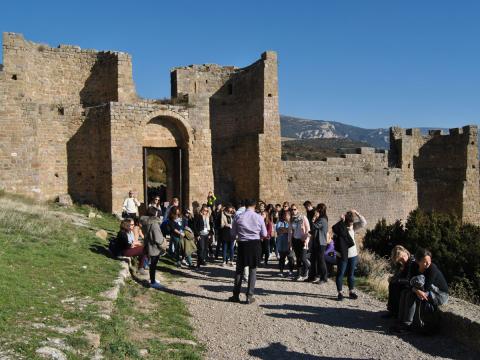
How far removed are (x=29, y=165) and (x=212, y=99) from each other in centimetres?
932

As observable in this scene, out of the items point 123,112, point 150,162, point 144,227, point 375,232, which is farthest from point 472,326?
point 150,162

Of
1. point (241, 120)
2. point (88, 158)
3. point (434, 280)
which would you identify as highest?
point (241, 120)

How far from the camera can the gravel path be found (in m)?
6.18

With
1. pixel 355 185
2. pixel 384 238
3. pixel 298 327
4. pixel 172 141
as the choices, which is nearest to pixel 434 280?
pixel 298 327

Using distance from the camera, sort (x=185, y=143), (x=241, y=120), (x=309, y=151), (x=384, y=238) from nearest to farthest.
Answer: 1. (x=384, y=238)
2. (x=185, y=143)
3. (x=241, y=120)
4. (x=309, y=151)

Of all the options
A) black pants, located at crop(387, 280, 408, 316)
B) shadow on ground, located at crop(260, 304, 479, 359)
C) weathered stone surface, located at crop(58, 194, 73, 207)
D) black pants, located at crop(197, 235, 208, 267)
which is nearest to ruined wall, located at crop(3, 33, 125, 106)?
weathered stone surface, located at crop(58, 194, 73, 207)

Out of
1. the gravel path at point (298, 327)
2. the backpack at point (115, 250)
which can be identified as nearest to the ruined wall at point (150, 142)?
the backpack at point (115, 250)

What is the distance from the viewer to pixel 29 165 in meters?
15.9

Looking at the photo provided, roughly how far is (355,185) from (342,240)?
14721 millimetres

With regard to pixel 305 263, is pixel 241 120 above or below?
above

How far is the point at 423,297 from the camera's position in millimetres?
6727

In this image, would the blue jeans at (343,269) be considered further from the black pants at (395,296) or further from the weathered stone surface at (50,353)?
the weathered stone surface at (50,353)

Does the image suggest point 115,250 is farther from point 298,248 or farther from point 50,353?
point 50,353

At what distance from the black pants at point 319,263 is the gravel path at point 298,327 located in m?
0.39
